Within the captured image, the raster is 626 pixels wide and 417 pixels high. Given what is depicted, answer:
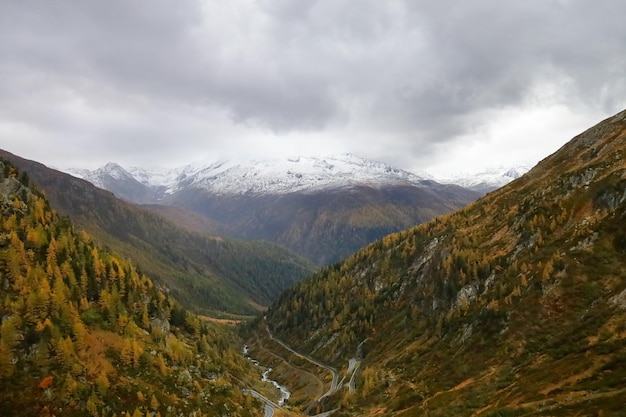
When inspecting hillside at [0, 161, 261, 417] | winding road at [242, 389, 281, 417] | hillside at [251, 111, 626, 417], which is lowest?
winding road at [242, 389, 281, 417]

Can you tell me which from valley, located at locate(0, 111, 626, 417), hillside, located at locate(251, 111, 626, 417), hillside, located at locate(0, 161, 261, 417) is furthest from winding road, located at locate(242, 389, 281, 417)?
hillside, located at locate(251, 111, 626, 417)

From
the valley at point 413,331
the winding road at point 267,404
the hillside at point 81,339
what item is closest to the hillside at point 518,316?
the valley at point 413,331

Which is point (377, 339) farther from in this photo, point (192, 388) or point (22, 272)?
point (22, 272)

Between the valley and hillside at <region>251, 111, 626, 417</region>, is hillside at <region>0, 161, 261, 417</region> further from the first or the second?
hillside at <region>251, 111, 626, 417</region>

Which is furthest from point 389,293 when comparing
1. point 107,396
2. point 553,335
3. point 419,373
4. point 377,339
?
point 107,396

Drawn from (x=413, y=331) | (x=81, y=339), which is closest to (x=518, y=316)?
(x=413, y=331)

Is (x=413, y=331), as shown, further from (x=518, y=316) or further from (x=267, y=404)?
(x=267, y=404)

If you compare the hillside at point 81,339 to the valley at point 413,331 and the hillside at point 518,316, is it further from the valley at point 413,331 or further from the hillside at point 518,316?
the hillside at point 518,316
